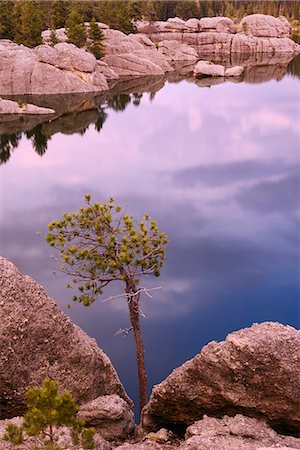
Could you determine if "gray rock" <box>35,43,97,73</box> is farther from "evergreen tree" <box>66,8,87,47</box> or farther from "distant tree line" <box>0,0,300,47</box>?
"distant tree line" <box>0,0,300,47</box>

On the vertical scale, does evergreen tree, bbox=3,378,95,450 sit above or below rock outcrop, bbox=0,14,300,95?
below

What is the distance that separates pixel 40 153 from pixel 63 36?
68.5 m

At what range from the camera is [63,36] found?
128 meters

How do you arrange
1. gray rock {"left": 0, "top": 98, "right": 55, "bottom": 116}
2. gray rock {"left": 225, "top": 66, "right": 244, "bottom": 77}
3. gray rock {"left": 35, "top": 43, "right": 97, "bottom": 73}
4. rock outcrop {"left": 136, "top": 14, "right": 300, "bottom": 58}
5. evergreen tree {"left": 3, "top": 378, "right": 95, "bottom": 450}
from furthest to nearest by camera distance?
rock outcrop {"left": 136, "top": 14, "right": 300, "bottom": 58}
gray rock {"left": 225, "top": 66, "right": 244, "bottom": 77}
gray rock {"left": 35, "top": 43, "right": 97, "bottom": 73}
gray rock {"left": 0, "top": 98, "right": 55, "bottom": 116}
evergreen tree {"left": 3, "top": 378, "right": 95, "bottom": 450}

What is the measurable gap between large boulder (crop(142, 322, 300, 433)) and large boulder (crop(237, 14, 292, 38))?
531 feet

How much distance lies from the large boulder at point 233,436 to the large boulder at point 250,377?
1.60 ft

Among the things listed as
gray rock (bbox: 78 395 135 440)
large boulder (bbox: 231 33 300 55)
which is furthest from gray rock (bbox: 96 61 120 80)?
gray rock (bbox: 78 395 135 440)

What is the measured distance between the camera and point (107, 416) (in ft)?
64.3

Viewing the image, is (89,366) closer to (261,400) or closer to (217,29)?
(261,400)

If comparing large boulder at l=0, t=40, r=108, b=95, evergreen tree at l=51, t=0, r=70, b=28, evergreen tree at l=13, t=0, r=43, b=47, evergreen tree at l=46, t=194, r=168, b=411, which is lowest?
evergreen tree at l=46, t=194, r=168, b=411

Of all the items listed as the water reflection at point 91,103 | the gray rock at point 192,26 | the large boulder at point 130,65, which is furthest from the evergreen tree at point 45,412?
the gray rock at point 192,26


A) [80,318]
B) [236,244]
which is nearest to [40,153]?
[236,244]

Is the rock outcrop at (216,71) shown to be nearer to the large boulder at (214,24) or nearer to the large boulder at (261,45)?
the large boulder at (261,45)

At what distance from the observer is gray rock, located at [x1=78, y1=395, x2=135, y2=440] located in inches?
772
